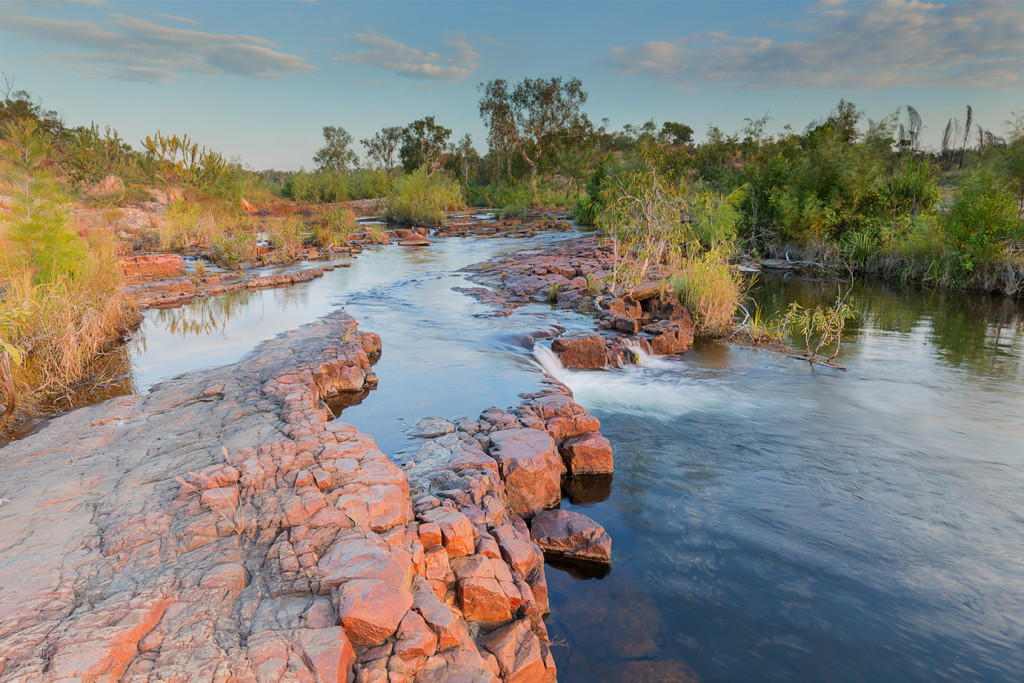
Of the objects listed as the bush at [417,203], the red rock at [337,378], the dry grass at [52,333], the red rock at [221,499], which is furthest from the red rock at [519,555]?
the bush at [417,203]

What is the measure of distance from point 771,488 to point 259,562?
15.2ft

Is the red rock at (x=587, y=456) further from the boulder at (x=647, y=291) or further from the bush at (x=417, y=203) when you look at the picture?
the bush at (x=417, y=203)

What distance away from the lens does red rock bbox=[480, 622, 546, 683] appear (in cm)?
265

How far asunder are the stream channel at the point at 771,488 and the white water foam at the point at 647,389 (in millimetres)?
43


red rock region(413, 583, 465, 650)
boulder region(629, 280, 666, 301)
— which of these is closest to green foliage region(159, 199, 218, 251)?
boulder region(629, 280, 666, 301)

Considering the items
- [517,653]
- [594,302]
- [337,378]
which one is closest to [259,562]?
[517,653]

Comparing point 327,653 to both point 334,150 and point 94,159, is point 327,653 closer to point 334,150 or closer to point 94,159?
point 94,159

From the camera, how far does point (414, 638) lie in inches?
92.5

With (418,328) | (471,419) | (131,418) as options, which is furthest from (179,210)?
(471,419)

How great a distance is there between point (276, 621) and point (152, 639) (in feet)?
1.59

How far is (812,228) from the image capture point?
1727cm

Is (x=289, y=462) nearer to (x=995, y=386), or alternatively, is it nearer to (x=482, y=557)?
(x=482, y=557)

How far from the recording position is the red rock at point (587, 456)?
516 cm

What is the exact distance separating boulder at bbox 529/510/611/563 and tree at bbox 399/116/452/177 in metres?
53.5
